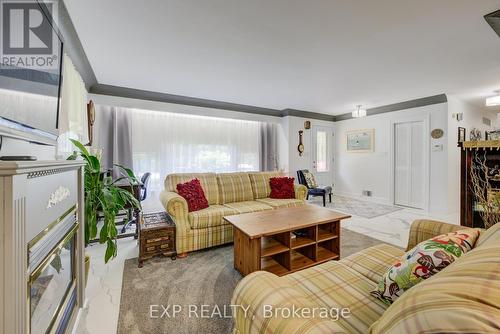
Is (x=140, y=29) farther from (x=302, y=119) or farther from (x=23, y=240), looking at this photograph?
(x=302, y=119)

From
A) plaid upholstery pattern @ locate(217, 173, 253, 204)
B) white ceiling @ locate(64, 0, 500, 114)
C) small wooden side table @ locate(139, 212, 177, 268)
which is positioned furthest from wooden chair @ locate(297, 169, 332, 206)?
small wooden side table @ locate(139, 212, 177, 268)

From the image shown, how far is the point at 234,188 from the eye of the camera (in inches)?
135

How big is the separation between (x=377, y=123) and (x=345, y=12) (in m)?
4.22

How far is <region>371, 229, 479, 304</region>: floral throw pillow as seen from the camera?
34.4 inches

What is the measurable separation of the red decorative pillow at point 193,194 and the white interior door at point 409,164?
180 inches

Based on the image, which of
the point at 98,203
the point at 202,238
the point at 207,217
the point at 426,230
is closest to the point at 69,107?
the point at 98,203

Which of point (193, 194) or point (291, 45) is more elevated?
point (291, 45)

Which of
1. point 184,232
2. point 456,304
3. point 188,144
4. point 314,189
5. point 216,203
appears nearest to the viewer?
point 456,304

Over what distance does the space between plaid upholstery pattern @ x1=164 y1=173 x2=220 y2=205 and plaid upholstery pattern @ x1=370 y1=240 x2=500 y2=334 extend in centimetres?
278

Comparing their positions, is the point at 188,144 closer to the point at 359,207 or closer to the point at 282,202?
the point at 282,202

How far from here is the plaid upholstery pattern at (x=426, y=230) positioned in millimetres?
1490

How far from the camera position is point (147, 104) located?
13.0ft

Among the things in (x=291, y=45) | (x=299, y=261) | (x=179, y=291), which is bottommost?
(x=179, y=291)

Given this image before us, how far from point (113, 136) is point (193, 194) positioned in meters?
2.17
